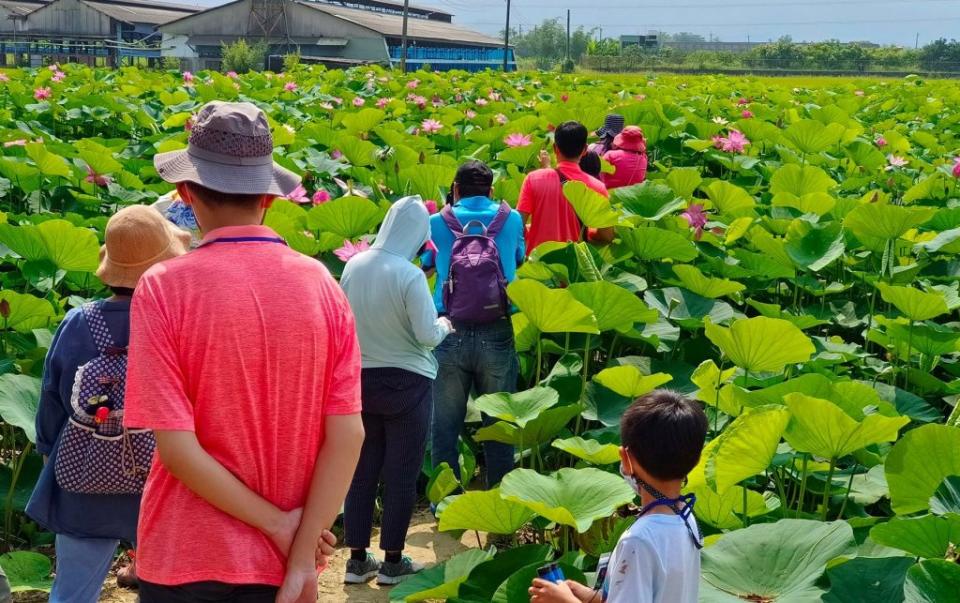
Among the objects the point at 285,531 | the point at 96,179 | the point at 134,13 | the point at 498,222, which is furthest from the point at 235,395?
the point at 134,13

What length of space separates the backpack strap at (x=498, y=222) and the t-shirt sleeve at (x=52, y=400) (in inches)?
58.4

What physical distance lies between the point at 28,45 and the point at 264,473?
3331 centimetres

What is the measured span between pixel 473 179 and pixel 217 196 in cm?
193

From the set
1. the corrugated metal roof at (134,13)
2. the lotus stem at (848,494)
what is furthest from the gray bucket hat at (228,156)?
the corrugated metal roof at (134,13)

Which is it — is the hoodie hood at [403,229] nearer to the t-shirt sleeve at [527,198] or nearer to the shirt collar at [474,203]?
the shirt collar at [474,203]

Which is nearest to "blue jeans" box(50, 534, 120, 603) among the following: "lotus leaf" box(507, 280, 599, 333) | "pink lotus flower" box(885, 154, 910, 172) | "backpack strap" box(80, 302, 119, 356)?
"backpack strap" box(80, 302, 119, 356)

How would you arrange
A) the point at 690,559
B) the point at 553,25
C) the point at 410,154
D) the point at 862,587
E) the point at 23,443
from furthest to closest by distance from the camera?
the point at 553,25 → the point at 410,154 → the point at 23,443 → the point at 862,587 → the point at 690,559

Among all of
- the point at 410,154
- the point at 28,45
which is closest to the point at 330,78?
the point at 410,154

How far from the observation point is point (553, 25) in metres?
123

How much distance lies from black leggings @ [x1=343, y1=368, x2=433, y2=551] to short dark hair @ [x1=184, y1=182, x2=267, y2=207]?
1518mm

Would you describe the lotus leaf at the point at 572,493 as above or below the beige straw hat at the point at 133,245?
below

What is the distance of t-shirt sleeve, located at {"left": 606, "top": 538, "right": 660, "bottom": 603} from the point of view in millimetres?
1678

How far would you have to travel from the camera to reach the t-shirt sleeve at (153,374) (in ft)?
5.03

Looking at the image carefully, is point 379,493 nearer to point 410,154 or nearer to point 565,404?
point 565,404
